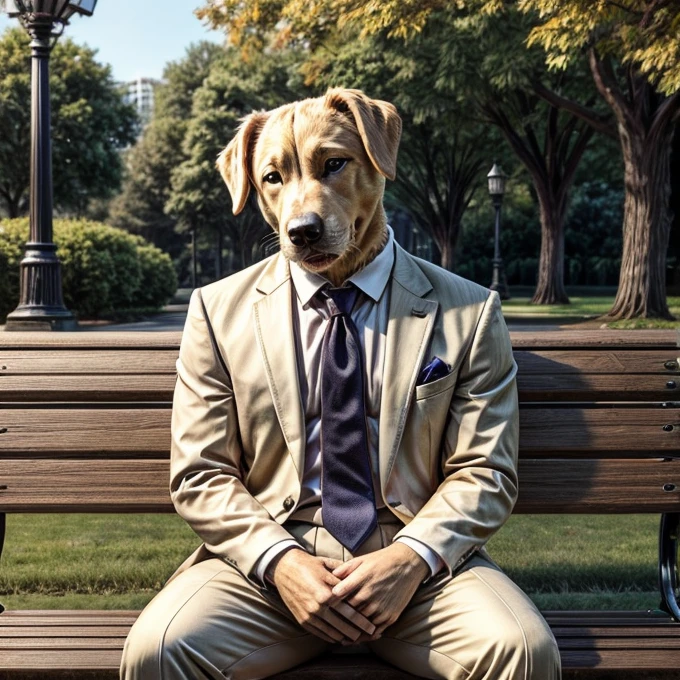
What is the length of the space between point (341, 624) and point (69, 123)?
133ft

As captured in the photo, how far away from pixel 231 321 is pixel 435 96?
A: 22.7 m

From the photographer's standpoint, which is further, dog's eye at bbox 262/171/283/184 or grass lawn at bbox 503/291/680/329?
grass lawn at bbox 503/291/680/329

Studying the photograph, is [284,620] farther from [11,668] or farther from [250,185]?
[250,185]

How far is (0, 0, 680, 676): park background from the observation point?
19.2ft

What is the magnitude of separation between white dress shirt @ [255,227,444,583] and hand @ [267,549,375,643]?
0.26 m

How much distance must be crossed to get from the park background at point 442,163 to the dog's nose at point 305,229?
464 millimetres

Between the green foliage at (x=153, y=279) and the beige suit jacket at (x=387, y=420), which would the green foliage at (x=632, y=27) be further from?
the green foliage at (x=153, y=279)

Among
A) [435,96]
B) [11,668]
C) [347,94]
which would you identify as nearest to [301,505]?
[11,668]

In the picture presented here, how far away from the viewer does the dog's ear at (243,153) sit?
3.04 metres

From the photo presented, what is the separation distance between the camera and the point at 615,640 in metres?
3.08

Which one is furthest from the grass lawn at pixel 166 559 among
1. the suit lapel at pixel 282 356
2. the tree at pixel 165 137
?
the tree at pixel 165 137

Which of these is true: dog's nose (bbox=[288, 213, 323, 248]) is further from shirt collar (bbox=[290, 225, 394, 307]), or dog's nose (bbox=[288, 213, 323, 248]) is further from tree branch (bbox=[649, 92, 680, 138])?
tree branch (bbox=[649, 92, 680, 138])

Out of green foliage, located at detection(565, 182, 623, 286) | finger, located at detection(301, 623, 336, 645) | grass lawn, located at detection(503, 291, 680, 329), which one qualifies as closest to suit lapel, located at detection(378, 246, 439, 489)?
finger, located at detection(301, 623, 336, 645)

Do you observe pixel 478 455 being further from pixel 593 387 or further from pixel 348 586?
pixel 593 387
